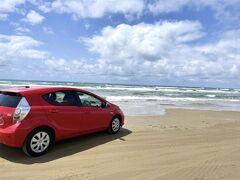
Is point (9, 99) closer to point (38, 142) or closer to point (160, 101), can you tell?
point (38, 142)

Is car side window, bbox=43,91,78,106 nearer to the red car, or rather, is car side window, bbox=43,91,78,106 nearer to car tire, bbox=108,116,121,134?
the red car

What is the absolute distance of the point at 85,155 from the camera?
19.0 feet

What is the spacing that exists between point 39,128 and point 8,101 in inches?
35.1

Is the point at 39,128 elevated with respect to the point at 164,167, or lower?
elevated

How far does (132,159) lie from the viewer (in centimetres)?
547

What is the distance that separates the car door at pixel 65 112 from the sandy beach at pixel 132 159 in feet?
1.35

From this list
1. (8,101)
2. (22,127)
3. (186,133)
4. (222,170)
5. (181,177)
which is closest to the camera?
(181,177)

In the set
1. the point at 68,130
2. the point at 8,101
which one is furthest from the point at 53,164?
the point at 8,101

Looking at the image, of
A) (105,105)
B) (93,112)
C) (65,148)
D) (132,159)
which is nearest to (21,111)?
(65,148)

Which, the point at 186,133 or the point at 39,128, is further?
the point at 186,133

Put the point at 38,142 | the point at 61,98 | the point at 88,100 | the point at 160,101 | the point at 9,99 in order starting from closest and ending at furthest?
the point at 38,142 < the point at 9,99 < the point at 61,98 < the point at 88,100 < the point at 160,101

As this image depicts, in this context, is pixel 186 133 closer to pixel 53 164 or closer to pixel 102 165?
pixel 102 165

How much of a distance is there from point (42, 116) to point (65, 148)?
1060mm

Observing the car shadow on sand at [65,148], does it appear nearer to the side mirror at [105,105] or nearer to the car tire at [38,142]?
the car tire at [38,142]
